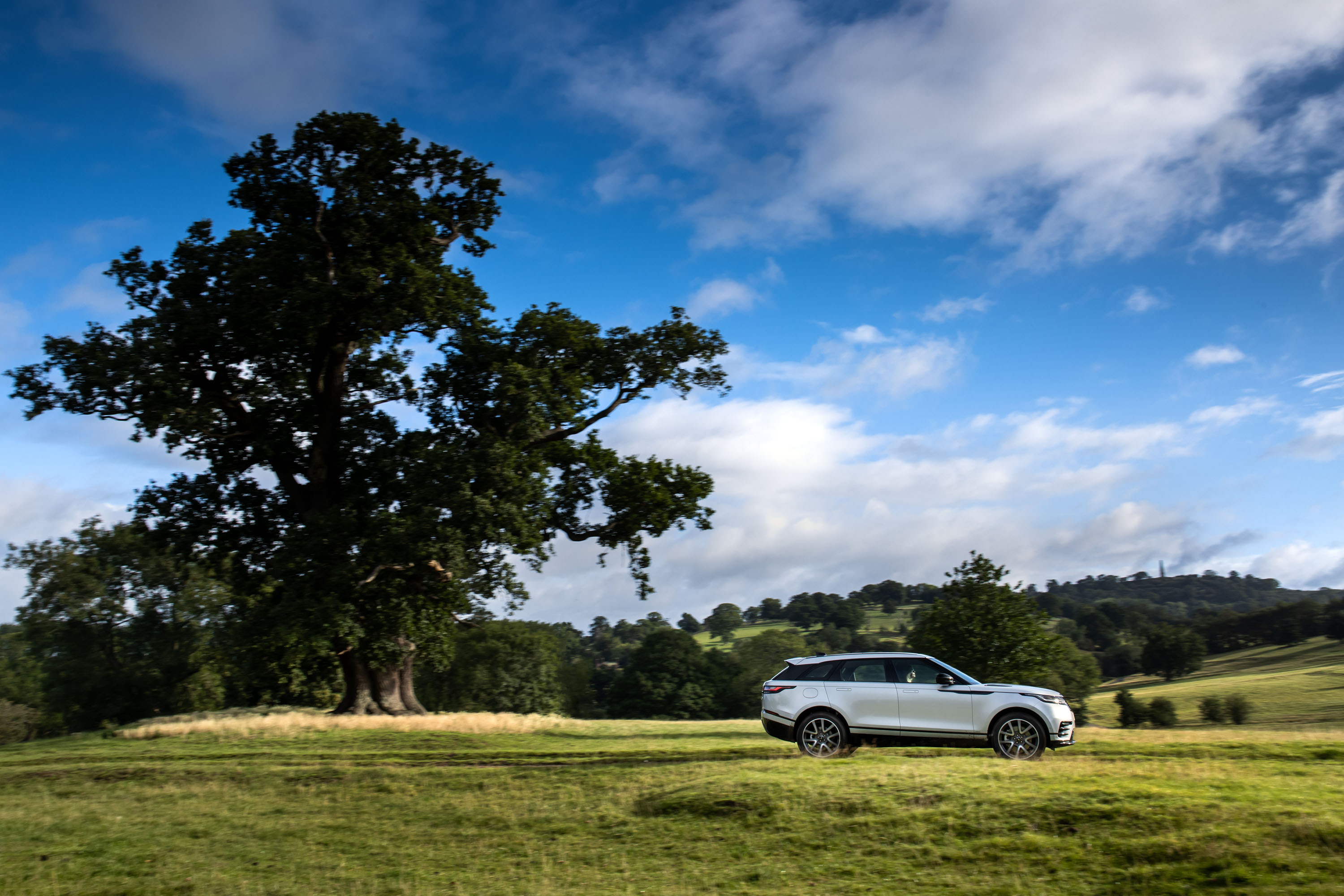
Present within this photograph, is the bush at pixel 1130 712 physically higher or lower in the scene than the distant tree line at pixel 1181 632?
lower

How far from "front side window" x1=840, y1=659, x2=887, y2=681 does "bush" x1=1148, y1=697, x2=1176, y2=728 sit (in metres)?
47.9

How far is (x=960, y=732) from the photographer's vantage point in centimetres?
1330

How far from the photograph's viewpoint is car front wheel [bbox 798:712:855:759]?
45.1 feet

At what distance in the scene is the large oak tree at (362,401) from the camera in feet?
82.8

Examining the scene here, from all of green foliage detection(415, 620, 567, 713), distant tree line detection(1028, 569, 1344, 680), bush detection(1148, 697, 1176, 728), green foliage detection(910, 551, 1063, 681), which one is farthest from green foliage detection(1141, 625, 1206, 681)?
green foliage detection(910, 551, 1063, 681)

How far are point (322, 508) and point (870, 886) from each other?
80.2ft

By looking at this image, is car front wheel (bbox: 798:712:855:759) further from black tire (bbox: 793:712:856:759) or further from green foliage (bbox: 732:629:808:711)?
green foliage (bbox: 732:629:808:711)

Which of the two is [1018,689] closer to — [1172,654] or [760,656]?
[760,656]

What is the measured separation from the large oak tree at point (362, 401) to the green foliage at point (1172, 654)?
236ft

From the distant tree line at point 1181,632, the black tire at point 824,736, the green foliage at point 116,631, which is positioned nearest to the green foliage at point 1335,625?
the distant tree line at point 1181,632

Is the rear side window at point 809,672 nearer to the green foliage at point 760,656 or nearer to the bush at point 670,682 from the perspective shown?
the green foliage at point 760,656

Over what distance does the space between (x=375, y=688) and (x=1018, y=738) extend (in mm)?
21952

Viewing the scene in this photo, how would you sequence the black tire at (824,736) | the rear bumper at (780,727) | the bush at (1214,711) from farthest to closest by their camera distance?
the bush at (1214,711) → the rear bumper at (780,727) → the black tire at (824,736)

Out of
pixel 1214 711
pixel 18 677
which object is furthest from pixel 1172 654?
pixel 18 677
